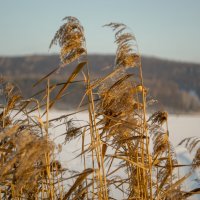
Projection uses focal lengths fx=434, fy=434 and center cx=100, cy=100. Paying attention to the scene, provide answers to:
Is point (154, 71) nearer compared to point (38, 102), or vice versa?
point (38, 102)

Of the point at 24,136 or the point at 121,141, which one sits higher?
the point at 121,141

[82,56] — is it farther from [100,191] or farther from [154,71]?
[154,71]

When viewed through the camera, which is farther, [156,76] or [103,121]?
[156,76]

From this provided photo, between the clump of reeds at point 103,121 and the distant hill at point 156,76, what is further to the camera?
the distant hill at point 156,76

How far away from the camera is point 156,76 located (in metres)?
46.0

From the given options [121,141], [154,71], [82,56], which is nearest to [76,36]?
[82,56]

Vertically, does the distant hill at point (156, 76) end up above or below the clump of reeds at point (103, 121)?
above

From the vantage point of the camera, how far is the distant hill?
3549 cm

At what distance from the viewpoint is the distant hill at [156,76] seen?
116ft

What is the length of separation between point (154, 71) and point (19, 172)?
155 ft

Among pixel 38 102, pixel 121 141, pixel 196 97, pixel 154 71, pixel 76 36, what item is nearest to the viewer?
pixel 76 36

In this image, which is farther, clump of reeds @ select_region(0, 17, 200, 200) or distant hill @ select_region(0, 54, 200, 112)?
distant hill @ select_region(0, 54, 200, 112)

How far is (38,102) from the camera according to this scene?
78.7 inches

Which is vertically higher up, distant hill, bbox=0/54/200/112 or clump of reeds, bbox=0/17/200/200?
distant hill, bbox=0/54/200/112
